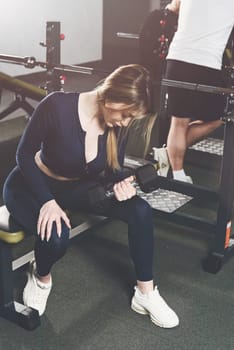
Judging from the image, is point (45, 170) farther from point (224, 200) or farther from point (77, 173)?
point (224, 200)

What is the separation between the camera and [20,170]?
1.84 m

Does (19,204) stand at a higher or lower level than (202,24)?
lower

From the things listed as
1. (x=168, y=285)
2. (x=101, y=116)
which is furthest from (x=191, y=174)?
(x=101, y=116)

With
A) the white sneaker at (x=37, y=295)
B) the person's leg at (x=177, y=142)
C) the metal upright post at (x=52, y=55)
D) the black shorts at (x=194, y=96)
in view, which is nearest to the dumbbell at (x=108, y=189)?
the white sneaker at (x=37, y=295)

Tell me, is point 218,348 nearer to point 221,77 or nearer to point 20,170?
point 20,170

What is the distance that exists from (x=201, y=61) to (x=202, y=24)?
0.59 feet

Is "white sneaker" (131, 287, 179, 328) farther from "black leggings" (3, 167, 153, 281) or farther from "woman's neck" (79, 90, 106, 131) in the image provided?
"woman's neck" (79, 90, 106, 131)

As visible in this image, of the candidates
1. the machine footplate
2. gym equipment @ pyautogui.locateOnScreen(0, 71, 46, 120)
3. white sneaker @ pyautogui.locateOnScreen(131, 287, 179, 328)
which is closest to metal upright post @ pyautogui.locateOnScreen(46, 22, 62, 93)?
→ gym equipment @ pyautogui.locateOnScreen(0, 71, 46, 120)

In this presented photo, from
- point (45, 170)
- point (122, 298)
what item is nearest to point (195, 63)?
point (45, 170)

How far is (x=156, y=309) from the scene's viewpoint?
1.89m

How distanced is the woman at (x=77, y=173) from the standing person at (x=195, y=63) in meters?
0.98

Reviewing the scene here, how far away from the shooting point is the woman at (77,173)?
1.73 meters

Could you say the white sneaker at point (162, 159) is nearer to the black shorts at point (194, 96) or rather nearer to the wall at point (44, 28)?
the black shorts at point (194, 96)

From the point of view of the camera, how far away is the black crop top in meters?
1.78
